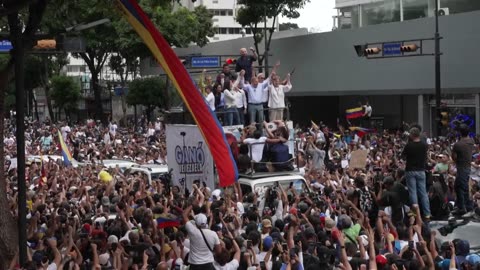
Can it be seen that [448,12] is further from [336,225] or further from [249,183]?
[336,225]

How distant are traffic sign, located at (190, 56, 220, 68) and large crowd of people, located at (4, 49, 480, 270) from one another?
15.4 m

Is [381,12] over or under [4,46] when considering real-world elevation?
over

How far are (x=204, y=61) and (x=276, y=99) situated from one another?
16930 millimetres

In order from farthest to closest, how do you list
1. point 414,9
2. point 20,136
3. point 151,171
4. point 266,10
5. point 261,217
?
point 266,10 → point 414,9 → point 151,171 → point 261,217 → point 20,136

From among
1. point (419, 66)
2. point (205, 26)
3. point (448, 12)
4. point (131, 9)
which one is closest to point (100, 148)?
point (419, 66)

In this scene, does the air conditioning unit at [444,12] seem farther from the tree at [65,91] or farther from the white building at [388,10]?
the tree at [65,91]

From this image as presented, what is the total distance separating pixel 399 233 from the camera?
32.9 ft

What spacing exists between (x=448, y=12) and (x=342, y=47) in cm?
534

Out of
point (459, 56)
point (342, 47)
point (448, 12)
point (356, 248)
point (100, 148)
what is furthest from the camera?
A: point (342, 47)

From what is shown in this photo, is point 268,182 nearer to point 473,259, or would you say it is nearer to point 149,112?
point 473,259

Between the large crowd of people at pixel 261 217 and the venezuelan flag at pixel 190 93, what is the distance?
685mm

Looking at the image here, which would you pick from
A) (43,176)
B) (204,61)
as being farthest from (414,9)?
(43,176)

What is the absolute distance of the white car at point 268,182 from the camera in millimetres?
13531

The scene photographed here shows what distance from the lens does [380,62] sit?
120ft
